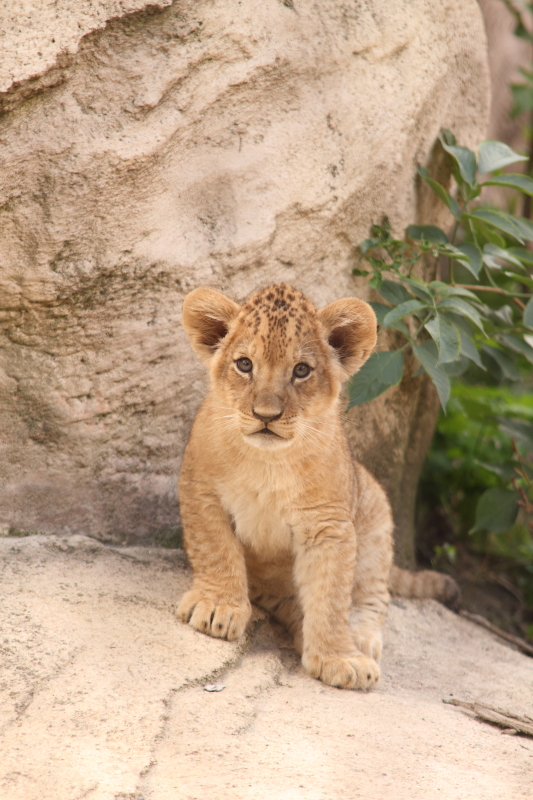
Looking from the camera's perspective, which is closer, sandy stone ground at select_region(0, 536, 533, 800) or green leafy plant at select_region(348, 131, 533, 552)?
sandy stone ground at select_region(0, 536, 533, 800)

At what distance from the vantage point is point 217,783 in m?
2.51

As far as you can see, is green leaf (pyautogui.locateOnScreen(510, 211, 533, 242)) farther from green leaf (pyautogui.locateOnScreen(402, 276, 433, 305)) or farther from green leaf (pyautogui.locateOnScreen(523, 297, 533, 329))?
green leaf (pyautogui.locateOnScreen(402, 276, 433, 305))

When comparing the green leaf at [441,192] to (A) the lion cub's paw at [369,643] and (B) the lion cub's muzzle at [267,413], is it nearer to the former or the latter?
(B) the lion cub's muzzle at [267,413]

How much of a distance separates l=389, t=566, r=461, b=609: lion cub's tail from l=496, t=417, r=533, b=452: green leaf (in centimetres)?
116

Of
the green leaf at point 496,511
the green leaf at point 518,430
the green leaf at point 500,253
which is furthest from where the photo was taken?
the green leaf at point 518,430

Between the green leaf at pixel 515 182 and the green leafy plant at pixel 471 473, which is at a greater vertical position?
the green leaf at pixel 515 182

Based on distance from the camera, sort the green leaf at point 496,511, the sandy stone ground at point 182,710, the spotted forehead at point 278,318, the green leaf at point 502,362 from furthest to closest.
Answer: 1. the green leaf at point 502,362
2. the green leaf at point 496,511
3. the spotted forehead at point 278,318
4. the sandy stone ground at point 182,710

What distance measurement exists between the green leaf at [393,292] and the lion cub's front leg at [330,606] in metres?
1.49

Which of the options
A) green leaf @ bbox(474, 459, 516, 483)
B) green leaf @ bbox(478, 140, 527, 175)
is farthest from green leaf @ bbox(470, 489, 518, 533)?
green leaf @ bbox(478, 140, 527, 175)

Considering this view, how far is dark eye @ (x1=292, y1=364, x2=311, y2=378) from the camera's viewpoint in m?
3.65

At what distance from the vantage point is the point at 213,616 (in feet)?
11.9

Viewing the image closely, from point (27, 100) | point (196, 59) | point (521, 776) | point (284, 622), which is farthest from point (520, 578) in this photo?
point (27, 100)

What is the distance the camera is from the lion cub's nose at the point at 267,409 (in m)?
3.38

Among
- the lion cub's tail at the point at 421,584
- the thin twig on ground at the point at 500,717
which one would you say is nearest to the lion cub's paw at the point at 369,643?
the thin twig on ground at the point at 500,717
